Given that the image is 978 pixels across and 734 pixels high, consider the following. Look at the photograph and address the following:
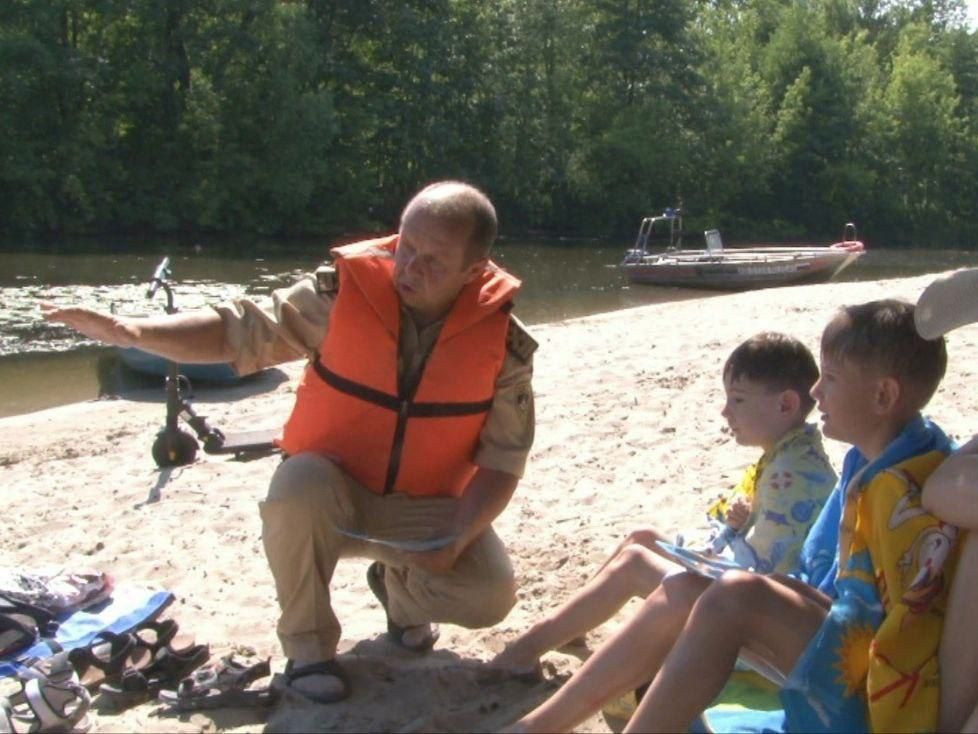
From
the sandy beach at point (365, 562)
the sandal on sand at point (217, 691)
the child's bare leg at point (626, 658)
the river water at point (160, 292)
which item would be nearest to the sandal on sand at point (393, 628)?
the sandy beach at point (365, 562)

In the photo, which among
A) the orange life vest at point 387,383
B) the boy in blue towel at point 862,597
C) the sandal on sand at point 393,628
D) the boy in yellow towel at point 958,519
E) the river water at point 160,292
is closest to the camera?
the boy in yellow towel at point 958,519

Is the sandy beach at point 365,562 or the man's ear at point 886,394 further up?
the man's ear at point 886,394

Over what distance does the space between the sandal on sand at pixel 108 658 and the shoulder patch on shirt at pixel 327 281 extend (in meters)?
1.16

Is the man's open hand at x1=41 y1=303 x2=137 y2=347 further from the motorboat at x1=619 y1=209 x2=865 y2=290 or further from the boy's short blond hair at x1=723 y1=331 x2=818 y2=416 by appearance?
the motorboat at x1=619 y1=209 x2=865 y2=290

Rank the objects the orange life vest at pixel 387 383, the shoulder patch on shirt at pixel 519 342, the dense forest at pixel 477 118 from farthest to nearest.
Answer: the dense forest at pixel 477 118 < the shoulder patch on shirt at pixel 519 342 < the orange life vest at pixel 387 383

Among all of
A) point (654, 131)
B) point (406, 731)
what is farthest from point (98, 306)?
point (654, 131)

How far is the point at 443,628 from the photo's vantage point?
4062 millimetres

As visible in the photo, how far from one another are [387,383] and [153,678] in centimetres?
107

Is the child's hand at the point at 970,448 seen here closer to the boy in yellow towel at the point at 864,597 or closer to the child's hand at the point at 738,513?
the boy in yellow towel at the point at 864,597

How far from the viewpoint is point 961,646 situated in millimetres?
2307

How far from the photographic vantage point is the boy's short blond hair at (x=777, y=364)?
3195mm

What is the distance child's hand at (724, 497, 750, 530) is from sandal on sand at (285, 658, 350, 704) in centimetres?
113

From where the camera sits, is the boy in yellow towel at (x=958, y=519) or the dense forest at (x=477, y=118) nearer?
the boy in yellow towel at (x=958, y=519)

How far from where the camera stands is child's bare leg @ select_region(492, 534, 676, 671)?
3195 mm
